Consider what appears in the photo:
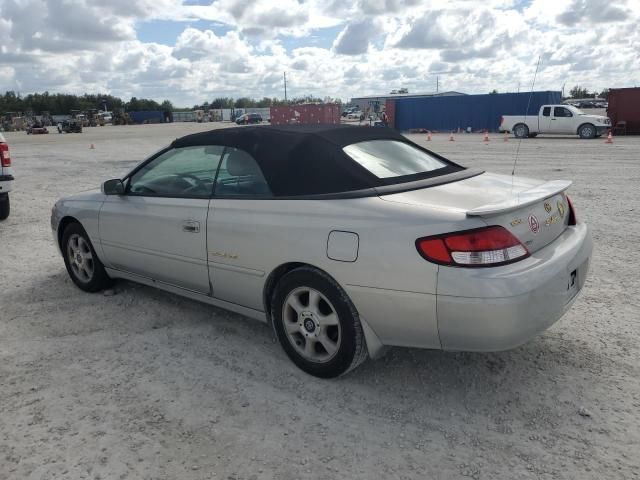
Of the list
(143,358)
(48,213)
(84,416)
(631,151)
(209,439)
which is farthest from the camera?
(631,151)

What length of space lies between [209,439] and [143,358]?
1119 mm

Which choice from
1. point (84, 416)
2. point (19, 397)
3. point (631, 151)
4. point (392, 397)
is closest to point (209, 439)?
point (84, 416)

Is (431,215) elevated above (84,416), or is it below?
above

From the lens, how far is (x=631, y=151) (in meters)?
17.7

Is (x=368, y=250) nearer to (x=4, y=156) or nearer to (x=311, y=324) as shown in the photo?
(x=311, y=324)

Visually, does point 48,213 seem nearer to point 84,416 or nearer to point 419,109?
point 84,416

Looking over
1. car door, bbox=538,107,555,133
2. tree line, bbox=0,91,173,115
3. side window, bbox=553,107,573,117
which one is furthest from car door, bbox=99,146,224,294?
tree line, bbox=0,91,173,115

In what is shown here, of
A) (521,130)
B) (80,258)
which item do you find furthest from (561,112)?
(80,258)

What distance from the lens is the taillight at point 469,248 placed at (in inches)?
105

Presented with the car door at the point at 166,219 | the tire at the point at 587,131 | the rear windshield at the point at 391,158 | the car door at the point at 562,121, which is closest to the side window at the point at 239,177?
the car door at the point at 166,219

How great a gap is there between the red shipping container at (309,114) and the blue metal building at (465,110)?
244 inches

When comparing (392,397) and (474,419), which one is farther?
(392,397)

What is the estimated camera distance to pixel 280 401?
121 inches

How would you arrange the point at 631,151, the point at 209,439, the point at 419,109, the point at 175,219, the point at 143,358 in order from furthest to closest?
the point at 419,109, the point at 631,151, the point at 175,219, the point at 143,358, the point at 209,439
